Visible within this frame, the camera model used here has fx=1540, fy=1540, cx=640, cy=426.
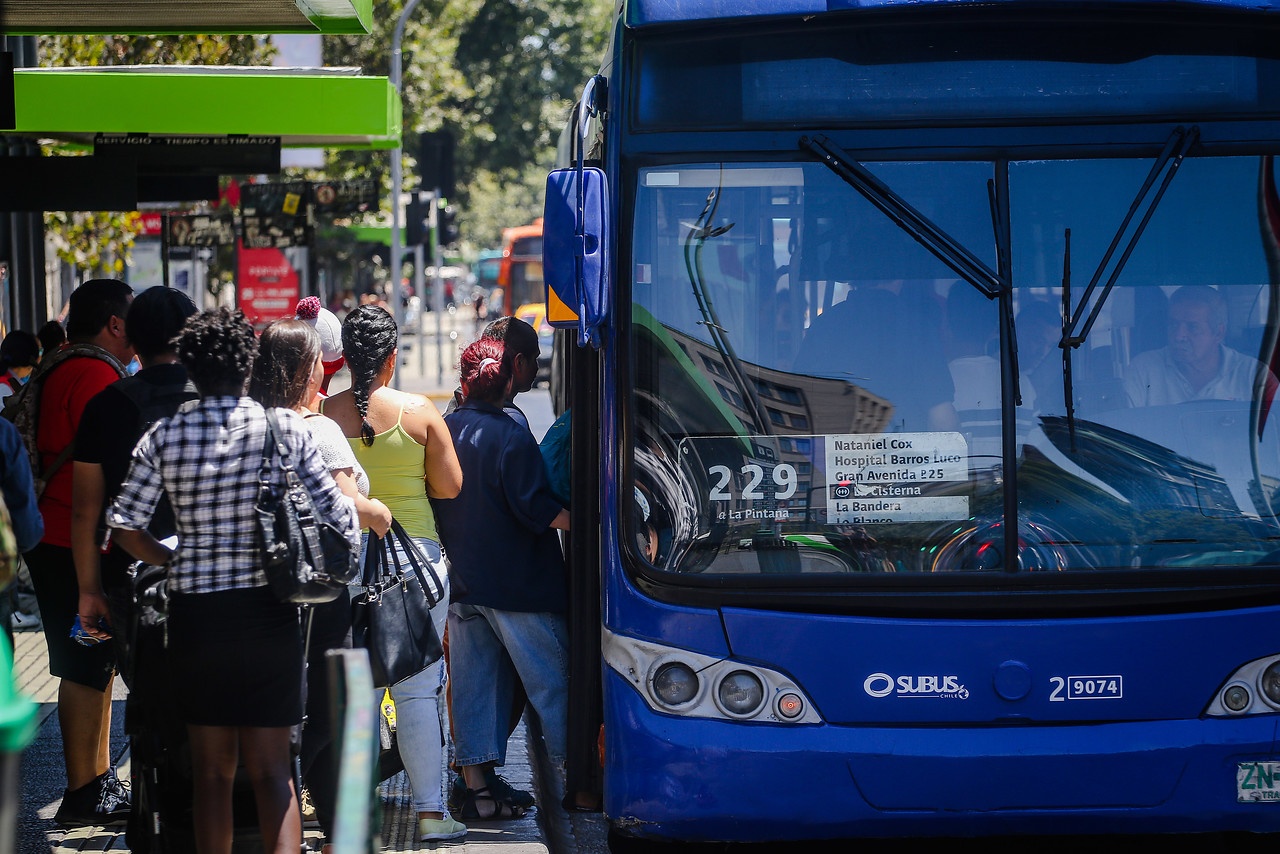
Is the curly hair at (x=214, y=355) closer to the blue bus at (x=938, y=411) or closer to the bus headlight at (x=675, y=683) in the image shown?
the blue bus at (x=938, y=411)

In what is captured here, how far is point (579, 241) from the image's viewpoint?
14.1ft

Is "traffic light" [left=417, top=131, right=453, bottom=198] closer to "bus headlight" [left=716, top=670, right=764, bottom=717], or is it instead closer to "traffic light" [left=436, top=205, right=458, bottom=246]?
"traffic light" [left=436, top=205, right=458, bottom=246]

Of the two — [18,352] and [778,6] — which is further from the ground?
[778,6]

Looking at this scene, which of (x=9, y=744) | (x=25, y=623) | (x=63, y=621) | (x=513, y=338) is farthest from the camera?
(x=25, y=623)

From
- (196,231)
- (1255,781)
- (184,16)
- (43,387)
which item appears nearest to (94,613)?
(43,387)

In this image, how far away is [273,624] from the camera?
3.94 m

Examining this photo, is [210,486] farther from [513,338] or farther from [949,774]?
[949,774]

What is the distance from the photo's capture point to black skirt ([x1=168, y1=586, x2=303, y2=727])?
3.87 meters

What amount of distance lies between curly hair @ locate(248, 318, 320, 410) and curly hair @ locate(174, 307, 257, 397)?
30cm

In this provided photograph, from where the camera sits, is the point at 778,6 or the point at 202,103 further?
the point at 202,103

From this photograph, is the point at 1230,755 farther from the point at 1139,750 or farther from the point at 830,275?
the point at 830,275

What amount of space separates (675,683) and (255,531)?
4.17 feet

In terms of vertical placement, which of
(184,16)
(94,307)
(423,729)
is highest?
(184,16)

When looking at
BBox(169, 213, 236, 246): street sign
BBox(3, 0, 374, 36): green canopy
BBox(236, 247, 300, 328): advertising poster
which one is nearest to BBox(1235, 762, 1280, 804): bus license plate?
BBox(3, 0, 374, 36): green canopy
